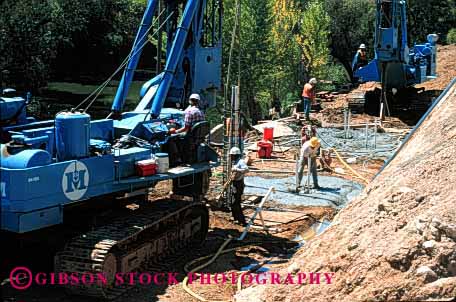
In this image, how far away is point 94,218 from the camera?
11273 mm

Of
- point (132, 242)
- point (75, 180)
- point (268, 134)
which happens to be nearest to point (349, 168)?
point (268, 134)

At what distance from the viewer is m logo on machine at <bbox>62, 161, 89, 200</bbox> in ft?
33.4

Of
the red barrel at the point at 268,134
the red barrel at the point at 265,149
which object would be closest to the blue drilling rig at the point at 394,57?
the red barrel at the point at 268,134

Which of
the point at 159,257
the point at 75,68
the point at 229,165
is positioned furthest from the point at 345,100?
the point at 75,68

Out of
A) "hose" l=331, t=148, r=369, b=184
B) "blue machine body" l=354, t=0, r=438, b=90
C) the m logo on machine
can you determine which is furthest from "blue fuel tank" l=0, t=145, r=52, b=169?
"blue machine body" l=354, t=0, r=438, b=90

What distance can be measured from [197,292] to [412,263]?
343 cm

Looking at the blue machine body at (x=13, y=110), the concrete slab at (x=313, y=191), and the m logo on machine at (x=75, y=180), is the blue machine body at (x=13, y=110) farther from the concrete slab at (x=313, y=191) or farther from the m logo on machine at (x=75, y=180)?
the concrete slab at (x=313, y=191)

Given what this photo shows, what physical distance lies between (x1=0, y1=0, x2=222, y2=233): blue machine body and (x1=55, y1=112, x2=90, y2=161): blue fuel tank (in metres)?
0.01

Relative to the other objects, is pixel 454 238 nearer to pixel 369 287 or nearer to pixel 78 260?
pixel 369 287

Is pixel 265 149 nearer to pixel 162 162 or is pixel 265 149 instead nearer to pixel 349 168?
pixel 349 168

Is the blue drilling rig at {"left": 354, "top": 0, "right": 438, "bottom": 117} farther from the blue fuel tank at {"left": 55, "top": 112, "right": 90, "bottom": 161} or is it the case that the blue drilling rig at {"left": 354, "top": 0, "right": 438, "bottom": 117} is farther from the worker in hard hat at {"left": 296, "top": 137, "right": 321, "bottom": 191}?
the blue fuel tank at {"left": 55, "top": 112, "right": 90, "bottom": 161}

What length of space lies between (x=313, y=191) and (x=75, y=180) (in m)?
7.22

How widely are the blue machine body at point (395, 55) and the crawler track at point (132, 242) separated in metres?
12.7

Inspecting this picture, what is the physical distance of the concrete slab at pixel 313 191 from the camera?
51.4 ft
